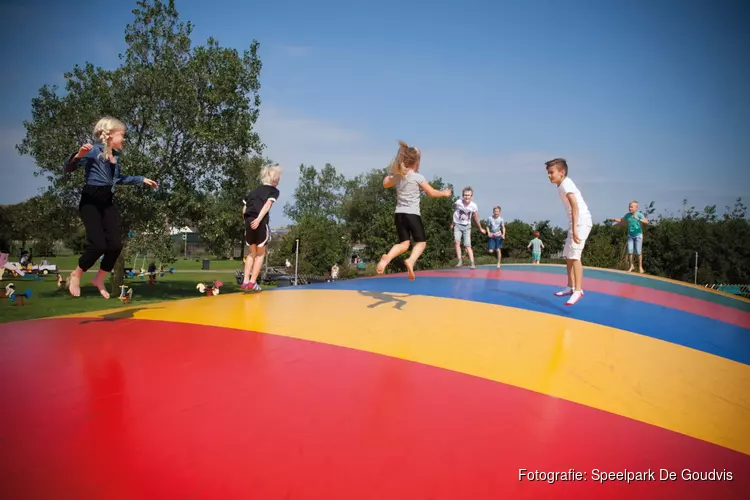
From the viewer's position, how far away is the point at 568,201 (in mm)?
5297

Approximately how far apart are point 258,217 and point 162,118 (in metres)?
15.7

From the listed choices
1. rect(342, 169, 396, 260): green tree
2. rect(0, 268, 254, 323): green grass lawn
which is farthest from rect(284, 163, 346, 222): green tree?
rect(0, 268, 254, 323): green grass lawn

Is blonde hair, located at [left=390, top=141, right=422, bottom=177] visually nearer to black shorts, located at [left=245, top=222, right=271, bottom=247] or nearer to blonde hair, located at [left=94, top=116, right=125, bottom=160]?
black shorts, located at [left=245, top=222, right=271, bottom=247]

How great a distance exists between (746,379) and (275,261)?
1650 inches

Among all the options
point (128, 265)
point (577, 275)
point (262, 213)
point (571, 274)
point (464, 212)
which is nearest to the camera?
point (577, 275)

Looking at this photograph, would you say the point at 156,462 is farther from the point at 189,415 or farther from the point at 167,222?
the point at 167,222

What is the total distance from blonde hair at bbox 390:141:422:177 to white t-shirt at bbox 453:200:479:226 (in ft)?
14.3

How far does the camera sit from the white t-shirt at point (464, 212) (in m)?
9.68

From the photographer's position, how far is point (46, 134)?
1848 cm

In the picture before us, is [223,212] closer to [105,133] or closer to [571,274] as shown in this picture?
[105,133]

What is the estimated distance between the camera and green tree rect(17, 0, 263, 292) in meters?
18.4

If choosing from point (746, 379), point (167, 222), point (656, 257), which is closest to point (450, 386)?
point (746, 379)

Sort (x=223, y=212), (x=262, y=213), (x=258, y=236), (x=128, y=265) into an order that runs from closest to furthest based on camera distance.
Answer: (x=262, y=213) < (x=258, y=236) < (x=223, y=212) < (x=128, y=265)

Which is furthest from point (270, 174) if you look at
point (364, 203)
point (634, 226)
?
point (364, 203)
